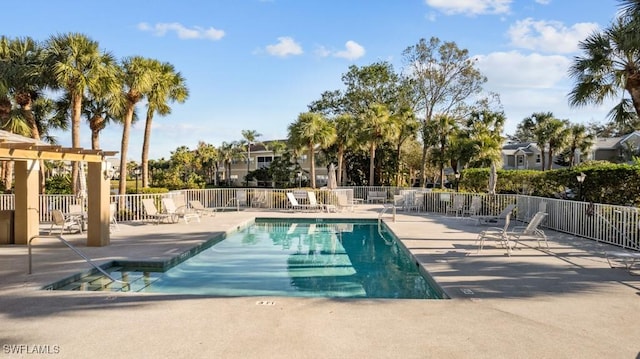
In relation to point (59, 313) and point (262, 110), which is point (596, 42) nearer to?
point (59, 313)

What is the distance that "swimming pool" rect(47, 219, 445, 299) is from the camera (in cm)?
704

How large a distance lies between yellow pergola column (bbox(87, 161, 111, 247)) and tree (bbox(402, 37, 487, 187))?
25992 millimetres

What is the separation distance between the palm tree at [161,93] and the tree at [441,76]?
18260 mm

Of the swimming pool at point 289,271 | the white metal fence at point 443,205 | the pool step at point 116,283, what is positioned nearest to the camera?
the pool step at point 116,283

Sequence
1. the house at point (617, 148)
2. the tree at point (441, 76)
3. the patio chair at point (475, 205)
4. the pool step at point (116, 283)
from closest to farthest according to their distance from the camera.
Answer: the pool step at point (116, 283), the patio chair at point (475, 205), the tree at point (441, 76), the house at point (617, 148)

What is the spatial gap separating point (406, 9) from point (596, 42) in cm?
613

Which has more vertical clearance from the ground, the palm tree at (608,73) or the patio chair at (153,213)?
Result: the palm tree at (608,73)

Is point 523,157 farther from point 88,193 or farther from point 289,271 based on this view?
point 88,193

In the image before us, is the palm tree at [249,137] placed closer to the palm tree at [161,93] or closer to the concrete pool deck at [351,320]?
the palm tree at [161,93]

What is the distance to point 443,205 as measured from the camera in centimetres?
1973

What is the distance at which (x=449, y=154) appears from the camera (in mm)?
31281

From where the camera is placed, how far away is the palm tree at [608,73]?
9.71m

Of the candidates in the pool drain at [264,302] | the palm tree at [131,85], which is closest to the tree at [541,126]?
the palm tree at [131,85]

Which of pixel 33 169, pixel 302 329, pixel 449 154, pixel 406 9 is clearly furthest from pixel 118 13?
pixel 449 154
